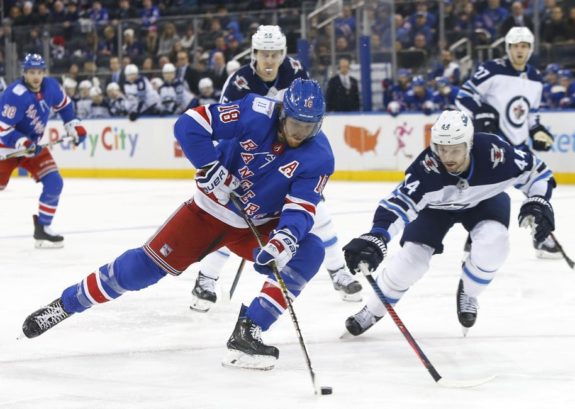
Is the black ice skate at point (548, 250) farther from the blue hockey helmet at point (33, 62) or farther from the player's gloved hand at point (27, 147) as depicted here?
the blue hockey helmet at point (33, 62)

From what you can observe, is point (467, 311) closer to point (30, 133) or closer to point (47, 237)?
point (47, 237)

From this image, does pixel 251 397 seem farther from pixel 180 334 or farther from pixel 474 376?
pixel 180 334

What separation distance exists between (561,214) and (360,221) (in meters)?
1.56

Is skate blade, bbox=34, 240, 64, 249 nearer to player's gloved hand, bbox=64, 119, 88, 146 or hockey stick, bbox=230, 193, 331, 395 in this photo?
player's gloved hand, bbox=64, 119, 88, 146

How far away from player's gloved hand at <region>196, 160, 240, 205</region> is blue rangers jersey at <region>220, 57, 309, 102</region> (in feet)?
4.71

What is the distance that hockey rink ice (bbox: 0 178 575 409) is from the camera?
11.9ft

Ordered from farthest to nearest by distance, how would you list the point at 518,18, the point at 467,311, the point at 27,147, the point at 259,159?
the point at 518,18, the point at 27,147, the point at 467,311, the point at 259,159

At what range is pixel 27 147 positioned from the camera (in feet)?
26.1

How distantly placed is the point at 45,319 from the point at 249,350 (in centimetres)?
83

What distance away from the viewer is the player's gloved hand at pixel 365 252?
13.4 ft

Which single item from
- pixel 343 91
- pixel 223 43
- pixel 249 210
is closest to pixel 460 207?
pixel 249 210

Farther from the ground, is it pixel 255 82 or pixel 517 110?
pixel 255 82

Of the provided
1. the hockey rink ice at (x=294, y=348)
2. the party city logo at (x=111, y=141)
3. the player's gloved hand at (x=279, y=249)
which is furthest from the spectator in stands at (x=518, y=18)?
the player's gloved hand at (x=279, y=249)

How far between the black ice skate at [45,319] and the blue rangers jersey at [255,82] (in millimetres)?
1762
